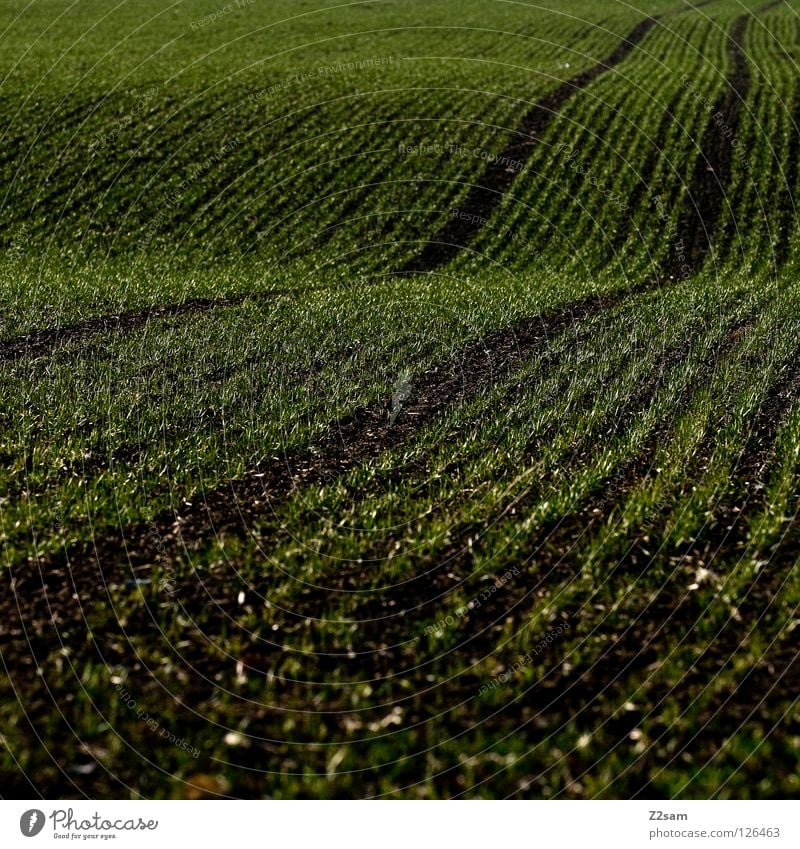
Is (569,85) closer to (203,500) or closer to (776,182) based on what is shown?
(776,182)

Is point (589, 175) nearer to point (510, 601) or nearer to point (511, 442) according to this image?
point (511, 442)

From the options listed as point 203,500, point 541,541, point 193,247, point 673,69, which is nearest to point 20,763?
point 203,500

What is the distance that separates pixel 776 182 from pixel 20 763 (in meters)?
41.3

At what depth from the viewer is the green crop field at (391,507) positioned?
605 cm

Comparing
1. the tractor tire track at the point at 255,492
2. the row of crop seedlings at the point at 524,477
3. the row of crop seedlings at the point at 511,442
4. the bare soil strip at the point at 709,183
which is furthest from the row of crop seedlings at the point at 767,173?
the row of crop seedlings at the point at 524,477

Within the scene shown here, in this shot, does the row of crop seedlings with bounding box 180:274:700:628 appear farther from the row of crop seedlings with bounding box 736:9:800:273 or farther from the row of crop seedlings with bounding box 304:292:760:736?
Result: the row of crop seedlings with bounding box 736:9:800:273

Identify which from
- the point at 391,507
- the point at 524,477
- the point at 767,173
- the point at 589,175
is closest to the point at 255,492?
the point at 391,507

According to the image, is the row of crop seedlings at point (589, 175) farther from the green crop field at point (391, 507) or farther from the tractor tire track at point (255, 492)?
the tractor tire track at point (255, 492)
